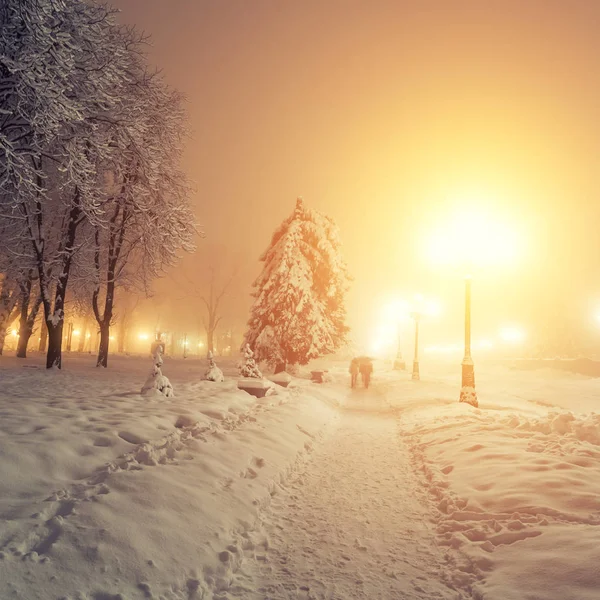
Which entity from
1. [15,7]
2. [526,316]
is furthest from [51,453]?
[526,316]

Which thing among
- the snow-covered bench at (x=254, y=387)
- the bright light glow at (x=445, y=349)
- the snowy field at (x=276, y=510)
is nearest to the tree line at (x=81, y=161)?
the snowy field at (x=276, y=510)

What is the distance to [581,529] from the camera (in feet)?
12.5

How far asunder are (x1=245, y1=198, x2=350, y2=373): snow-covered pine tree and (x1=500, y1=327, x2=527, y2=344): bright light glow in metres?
63.6

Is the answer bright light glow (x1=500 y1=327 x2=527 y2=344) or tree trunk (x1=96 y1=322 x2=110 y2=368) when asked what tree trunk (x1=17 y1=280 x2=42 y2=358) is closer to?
tree trunk (x1=96 y1=322 x2=110 y2=368)

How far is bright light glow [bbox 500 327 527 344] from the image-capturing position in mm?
76000

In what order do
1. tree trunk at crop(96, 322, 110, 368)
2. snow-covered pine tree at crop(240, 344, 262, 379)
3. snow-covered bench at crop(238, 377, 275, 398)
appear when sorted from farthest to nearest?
tree trunk at crop(96, 322, 110, 368) < snow-covered pine tree at crop(240, 344, 262, 379) < snow-covered bench at crop(238, 377, 275, 398)

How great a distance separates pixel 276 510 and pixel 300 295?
18703mm

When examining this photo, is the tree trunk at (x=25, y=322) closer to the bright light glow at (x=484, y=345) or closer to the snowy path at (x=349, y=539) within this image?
the snowy path at (x=349, y=539)

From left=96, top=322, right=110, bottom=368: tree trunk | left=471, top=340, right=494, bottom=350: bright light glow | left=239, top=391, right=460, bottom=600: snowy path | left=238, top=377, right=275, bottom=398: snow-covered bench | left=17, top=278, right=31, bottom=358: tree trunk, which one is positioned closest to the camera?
left=239, top=391, right=460, bottom=600: snowy path

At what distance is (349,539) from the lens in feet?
14.2

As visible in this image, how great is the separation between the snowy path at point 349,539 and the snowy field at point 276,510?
2cm

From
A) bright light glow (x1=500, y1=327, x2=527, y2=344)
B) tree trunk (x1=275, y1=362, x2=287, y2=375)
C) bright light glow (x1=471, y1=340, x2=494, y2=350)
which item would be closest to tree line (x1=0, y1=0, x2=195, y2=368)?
tree trunk (x1=275, y1=362, x2=287, y2=375)

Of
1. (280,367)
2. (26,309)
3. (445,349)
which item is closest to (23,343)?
(26,309)

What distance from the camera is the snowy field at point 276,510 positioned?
10.6 feet
